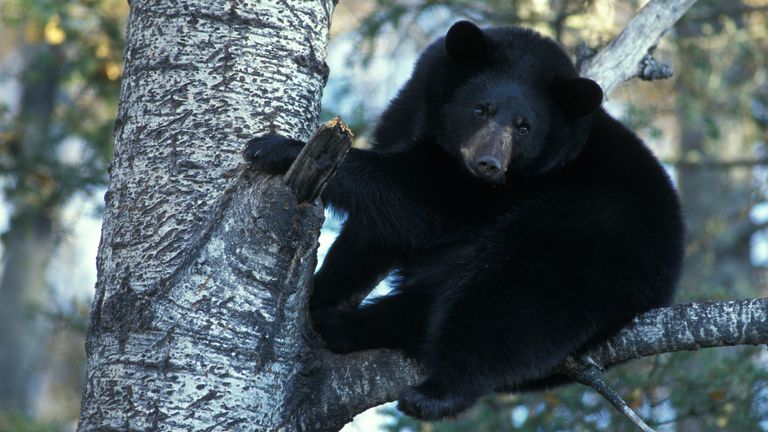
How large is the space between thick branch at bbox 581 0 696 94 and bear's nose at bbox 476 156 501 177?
863 millimetres

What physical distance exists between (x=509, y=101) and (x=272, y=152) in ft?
5.35

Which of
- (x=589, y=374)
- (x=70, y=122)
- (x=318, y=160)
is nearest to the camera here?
(x=318, y=160)

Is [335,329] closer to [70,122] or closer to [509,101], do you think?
[509,101]

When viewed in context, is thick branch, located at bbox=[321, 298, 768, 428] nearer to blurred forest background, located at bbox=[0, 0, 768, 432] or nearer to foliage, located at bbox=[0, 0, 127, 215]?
blurred forest background, located at bbox=[0, 0, 768, 432]

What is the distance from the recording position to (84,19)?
24.1ft


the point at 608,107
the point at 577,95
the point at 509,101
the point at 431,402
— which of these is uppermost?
the point at 608,107

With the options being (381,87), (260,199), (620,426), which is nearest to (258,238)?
(260,199)

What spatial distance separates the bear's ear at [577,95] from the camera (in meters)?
4.18

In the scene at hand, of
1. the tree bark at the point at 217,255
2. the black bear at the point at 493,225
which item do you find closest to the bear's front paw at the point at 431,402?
the black bear at the point at 493,225

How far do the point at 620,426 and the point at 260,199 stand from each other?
3.80 metres

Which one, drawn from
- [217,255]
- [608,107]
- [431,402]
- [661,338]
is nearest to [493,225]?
[431,402]

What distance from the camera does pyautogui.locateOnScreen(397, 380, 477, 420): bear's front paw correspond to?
3510 millimetres

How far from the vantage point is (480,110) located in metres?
4.41

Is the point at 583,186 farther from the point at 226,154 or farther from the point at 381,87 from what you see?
the point at 381,87
